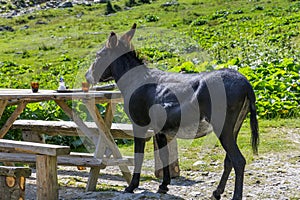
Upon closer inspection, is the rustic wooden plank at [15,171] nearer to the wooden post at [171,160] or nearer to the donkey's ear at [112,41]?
the donkey's ear at [112,41]

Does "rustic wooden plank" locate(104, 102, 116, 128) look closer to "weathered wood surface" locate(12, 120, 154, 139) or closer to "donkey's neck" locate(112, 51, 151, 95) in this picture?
"weathered wood surface" locate(12, 120, 154, 139)

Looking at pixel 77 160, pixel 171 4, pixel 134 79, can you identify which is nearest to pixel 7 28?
pixel 171 4

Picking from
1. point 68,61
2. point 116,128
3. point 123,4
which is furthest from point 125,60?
point 123,4

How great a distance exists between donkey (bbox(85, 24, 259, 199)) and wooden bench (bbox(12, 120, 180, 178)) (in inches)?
27.5

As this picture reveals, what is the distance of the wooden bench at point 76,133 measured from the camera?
28.3ft

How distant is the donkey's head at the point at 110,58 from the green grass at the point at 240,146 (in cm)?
267

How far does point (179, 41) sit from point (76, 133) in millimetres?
21967

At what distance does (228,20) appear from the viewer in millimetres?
50125

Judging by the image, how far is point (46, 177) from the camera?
24.8 ft

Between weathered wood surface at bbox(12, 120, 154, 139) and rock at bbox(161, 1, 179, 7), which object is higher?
weathered wood surface at bbox(12, 120, 154, 139)

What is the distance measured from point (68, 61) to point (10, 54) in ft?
30.6

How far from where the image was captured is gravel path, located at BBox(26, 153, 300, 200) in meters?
8.05

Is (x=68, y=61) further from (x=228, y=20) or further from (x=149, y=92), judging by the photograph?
(x=149, y=92)

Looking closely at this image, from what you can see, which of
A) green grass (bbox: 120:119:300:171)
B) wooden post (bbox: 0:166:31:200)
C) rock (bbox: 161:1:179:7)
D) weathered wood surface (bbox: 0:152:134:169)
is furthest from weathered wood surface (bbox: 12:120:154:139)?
rock (bbox: 161:1:179:7)
